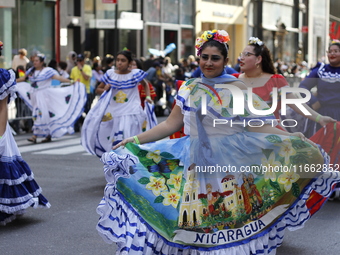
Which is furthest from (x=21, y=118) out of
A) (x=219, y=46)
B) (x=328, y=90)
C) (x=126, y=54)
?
(x=219, y=46)

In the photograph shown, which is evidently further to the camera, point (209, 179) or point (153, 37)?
point (153, 37)

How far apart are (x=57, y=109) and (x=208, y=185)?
33.4 feet

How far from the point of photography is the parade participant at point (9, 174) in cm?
673

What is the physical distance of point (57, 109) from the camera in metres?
14.5

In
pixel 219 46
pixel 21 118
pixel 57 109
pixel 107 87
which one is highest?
pixel 219 46

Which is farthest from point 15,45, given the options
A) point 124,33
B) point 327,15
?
point 327,15

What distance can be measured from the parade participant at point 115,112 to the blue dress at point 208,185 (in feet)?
15.6

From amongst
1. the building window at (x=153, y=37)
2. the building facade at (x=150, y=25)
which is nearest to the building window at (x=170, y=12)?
the building facade at (x=150, y=25)

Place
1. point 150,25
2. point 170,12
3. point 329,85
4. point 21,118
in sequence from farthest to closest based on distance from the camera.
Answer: point 170,12
point 150,25
point 21,118
point 329,85

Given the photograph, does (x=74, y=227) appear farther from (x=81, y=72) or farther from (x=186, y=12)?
(x=186, y=12)

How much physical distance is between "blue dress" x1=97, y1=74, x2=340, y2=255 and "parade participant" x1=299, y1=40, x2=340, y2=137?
3677mm

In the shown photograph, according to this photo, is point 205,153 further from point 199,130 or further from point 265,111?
point 265,111

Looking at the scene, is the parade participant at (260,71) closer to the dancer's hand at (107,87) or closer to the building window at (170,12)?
the dancer's hand at (107,87)

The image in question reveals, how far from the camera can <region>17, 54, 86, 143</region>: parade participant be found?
14391mm
